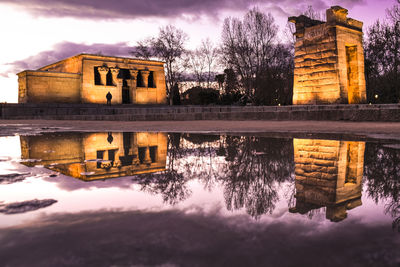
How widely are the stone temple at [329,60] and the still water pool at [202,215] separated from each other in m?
13.1

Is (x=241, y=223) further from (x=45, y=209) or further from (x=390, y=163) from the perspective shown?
(x=390, y=163)

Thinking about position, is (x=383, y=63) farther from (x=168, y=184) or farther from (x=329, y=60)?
(x=168, y=184)

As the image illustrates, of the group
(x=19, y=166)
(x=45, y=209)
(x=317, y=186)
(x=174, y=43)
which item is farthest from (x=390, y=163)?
(x=174, y=43)

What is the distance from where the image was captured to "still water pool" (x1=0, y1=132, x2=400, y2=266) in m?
1.05

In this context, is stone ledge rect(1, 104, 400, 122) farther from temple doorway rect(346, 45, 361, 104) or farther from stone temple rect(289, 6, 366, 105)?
temple doorway rect(346, 45, 361, 104)

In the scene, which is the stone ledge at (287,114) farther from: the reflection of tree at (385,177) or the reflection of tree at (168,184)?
the reflection of tree at (168,184)

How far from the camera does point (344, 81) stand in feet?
49.1

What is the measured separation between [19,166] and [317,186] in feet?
9.40

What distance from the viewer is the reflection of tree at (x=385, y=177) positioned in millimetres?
1690

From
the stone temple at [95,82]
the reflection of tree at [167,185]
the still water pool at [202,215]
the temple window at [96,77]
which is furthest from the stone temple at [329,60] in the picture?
the temple window at [96,77]

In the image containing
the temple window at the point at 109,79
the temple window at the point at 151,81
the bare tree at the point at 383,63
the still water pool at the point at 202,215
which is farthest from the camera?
the temple window at the point at 151,81

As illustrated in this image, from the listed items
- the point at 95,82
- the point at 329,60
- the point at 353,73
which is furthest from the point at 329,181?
the point at 95,82

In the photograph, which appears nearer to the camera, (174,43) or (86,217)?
(86,217)

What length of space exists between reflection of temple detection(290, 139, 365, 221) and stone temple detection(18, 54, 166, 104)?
38.2 meters
